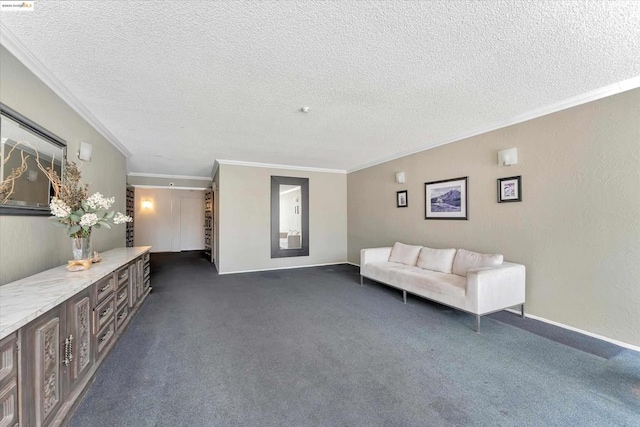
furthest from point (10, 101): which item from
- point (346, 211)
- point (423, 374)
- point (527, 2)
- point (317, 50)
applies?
point (346, 211)

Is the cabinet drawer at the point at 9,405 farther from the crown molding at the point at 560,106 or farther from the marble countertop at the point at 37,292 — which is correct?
the crown molding at the point at 560,106

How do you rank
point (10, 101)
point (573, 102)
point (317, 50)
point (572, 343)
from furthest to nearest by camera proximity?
1. point (573, 102)
2. point (572, 343)
3. point (317, 50)
4. point (10, 101)

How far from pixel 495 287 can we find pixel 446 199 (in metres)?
1.71

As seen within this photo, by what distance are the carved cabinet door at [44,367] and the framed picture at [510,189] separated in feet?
14.8

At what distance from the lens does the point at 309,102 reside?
9.52 ft

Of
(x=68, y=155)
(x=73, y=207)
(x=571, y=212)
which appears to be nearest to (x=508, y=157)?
(x=571, y=212)

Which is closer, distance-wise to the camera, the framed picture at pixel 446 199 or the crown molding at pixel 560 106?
the crown molding at pixel 560 106

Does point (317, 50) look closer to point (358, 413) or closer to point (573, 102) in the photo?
point (358, 413)

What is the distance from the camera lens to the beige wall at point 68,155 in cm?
185

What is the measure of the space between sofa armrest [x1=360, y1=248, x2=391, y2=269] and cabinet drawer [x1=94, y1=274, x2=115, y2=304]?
3.52 metres

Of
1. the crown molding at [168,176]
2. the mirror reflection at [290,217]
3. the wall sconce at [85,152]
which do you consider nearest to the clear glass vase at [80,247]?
the wall sconce at [85,152]

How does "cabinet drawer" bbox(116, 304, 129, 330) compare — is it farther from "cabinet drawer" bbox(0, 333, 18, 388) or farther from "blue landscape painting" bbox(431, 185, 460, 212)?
"blue landscape painting" bbox(431, 185, 460, 212)

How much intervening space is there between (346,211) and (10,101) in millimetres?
6025

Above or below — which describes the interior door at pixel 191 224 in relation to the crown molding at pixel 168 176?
below
